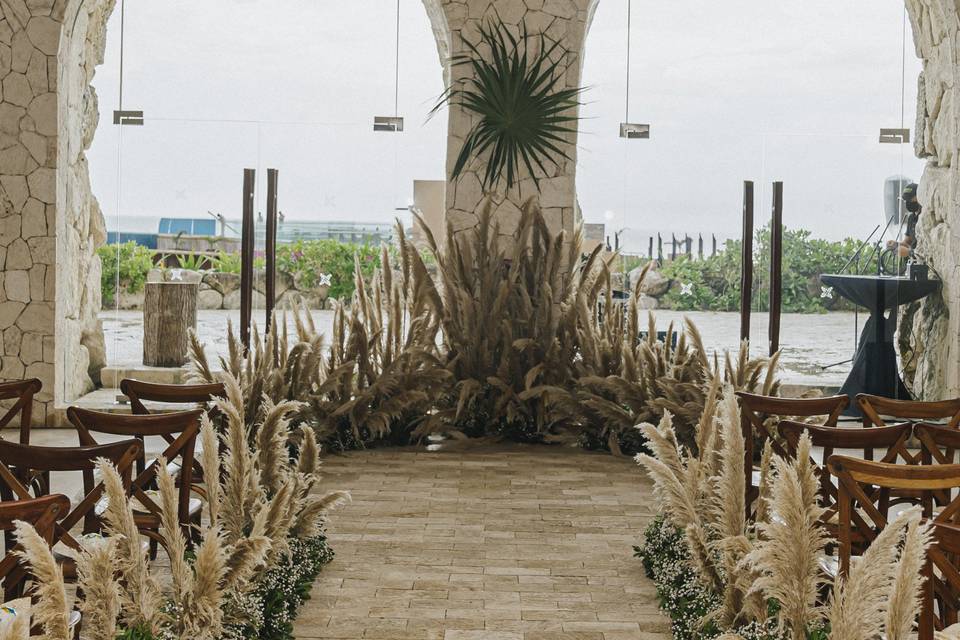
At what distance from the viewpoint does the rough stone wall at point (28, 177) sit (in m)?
6.73

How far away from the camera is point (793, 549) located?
217 centimetres

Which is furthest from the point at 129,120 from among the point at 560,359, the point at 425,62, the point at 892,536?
the point at 892,536

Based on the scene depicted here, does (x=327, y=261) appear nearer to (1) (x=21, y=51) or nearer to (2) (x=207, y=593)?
(1) (x=21, y=51)

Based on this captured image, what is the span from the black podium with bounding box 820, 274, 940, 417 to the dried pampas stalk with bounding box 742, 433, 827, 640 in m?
5.11

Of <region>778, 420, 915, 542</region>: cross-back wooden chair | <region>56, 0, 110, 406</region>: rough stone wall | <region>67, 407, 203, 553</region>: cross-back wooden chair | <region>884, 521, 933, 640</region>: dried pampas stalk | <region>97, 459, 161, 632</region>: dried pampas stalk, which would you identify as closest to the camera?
<region>884, 521, 933, 640</region>: dried pampas stalk

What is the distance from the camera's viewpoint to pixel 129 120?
734 cm

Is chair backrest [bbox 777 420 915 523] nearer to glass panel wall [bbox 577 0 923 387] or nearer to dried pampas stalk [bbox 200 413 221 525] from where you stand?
dried pampas stalk [bbox 200 413 221 525]

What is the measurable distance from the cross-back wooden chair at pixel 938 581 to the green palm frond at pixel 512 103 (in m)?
4.62

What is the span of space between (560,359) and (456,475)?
4.08ft

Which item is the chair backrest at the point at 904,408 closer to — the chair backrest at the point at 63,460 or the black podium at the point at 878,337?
the chair backrest at the point at 63,460

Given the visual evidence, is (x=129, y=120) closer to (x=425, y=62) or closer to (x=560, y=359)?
(x=425, y=62)

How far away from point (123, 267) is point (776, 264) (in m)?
4.75

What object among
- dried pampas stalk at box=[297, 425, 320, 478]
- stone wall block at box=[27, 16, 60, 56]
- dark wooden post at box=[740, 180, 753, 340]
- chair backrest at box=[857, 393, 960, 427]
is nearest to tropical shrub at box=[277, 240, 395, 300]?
stone wall block at box=[27, 16, 60, 56]

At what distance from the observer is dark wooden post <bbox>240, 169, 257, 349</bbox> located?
7.35 m
